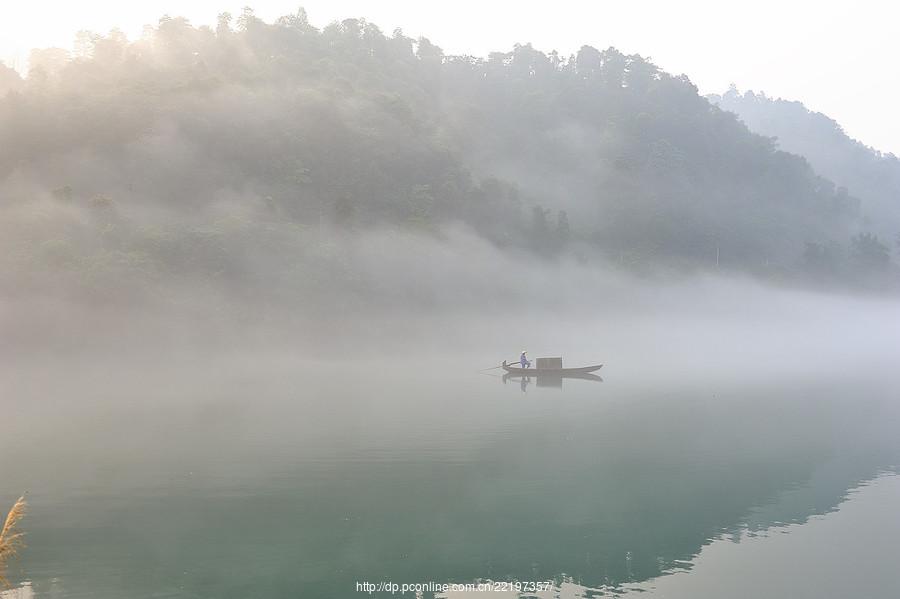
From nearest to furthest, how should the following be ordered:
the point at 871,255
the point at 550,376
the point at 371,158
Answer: the point at 550,376 < the point at 371,158 < the point at 871,255

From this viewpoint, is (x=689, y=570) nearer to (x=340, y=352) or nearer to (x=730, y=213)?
(x=340, y=352)

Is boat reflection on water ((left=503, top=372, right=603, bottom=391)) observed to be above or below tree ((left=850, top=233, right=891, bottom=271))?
below

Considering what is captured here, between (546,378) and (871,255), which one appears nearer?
(546,378)

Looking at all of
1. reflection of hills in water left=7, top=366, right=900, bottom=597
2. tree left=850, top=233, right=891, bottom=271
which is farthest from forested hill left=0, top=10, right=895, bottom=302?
reflection of hills in water left=7, top=366, right=900, bottom=597

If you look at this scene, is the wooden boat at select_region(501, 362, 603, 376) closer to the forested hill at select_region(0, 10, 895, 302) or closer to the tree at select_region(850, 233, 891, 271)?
the forested hill at select_region(0, 10, 895, 302)

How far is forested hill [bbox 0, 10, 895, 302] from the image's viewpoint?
91.2 meters

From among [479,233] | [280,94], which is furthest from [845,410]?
[280,94]

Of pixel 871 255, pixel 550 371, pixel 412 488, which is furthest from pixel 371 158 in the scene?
pixel 871 255

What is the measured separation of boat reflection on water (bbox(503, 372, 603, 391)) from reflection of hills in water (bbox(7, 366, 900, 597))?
11.7 metres

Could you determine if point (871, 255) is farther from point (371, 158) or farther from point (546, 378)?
point (546, 378)

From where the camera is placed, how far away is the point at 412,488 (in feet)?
74.2

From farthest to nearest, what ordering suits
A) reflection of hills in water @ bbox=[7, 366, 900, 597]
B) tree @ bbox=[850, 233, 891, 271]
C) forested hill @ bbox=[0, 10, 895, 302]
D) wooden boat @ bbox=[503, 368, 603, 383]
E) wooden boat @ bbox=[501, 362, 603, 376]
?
tree @ bbox=[850, 233, 891, 271], forested hill @ bbox=[0, 10, 895, 302], wooden boat @ bbox=[501, 362, 603, 376], wooden boat @ bbox=[503, 368, 603, 383], reflection of hills in water @ bbox=[7, 366, 900, 597]

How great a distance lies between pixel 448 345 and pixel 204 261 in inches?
1106

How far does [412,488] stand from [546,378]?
31403mm
